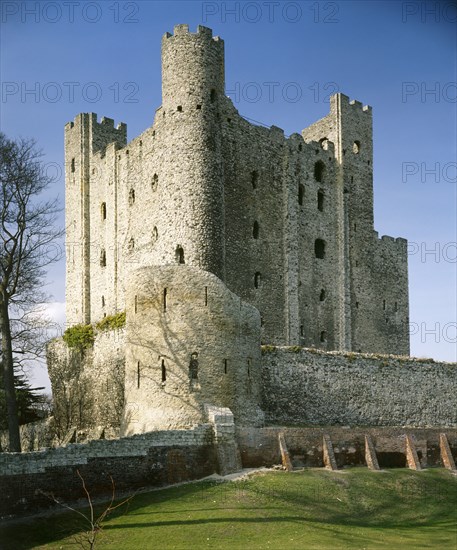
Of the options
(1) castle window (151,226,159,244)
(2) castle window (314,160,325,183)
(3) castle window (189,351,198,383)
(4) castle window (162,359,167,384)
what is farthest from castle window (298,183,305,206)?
(4) castle window (162,359,167,384)

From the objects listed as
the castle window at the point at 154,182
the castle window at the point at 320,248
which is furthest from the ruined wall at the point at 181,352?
the castle window at the point at 320,248

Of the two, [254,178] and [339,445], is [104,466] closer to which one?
[339,445]

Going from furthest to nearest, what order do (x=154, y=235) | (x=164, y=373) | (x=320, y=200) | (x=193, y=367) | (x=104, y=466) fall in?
(x=320, y=200), (x=154, y=235), (x=193, y=367), (x=164, y=373), (x=104, y=466)

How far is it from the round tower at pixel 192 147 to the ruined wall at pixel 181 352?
788 cm

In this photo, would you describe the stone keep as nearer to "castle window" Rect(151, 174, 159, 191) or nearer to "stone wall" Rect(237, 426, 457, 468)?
"castle window" Rect(151, 174, 159, 191)

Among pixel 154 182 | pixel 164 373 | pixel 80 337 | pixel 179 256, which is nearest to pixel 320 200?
pixel 154 182

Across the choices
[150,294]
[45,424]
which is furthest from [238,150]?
[45,424]

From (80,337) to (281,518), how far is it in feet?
73.6

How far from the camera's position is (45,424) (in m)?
42.6

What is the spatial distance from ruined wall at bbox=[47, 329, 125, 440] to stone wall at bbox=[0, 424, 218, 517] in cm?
949

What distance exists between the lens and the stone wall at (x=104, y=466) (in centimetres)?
2328

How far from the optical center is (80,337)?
43.4m

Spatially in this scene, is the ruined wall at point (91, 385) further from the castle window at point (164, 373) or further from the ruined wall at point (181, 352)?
the castle window at point (164, 373)

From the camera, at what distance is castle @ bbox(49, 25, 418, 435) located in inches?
1239
